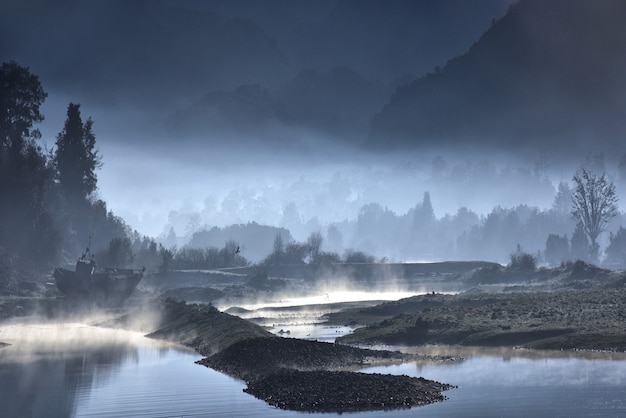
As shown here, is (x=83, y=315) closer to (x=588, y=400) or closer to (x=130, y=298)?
(x=130, y=298)

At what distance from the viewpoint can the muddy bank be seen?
66750 millimetres

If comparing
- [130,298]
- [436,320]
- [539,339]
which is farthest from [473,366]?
[130,298]

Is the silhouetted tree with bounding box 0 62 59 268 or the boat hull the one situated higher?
the silhouetted tree with bounding box 0 62 59 268

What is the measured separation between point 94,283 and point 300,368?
81.9 m

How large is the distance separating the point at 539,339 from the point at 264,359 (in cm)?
2648

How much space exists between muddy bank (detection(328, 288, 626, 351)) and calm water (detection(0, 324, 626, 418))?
506cm

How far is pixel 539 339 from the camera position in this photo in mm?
69375

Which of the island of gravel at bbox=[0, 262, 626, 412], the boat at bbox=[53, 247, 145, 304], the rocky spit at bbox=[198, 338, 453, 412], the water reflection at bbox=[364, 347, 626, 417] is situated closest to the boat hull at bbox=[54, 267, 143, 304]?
the boat at bbox=[53, 247, 145, 304]

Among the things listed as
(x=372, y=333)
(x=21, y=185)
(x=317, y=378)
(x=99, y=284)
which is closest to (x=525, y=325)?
(x=372, y=333)

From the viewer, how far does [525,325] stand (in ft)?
246

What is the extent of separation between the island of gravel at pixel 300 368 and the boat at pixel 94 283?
41.8 m

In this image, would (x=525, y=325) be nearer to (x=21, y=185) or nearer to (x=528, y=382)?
(x=528, y=382)

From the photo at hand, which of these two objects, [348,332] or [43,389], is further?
[348,332]

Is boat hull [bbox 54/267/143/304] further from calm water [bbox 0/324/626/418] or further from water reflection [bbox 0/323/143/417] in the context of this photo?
calm water [bbox 0/324/626/418]
